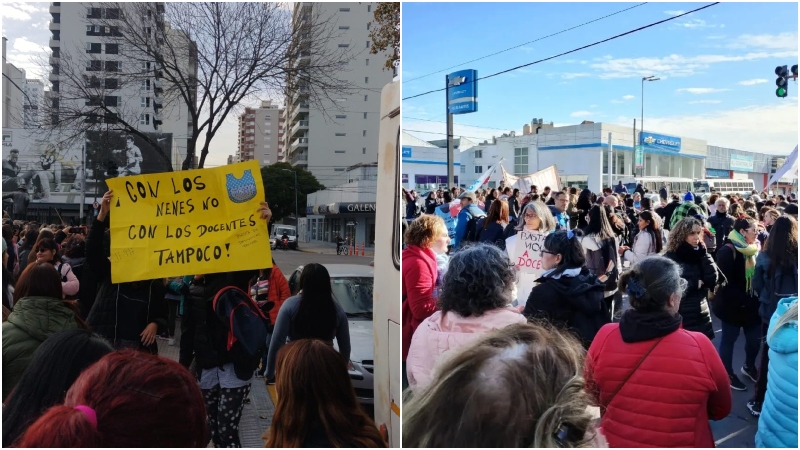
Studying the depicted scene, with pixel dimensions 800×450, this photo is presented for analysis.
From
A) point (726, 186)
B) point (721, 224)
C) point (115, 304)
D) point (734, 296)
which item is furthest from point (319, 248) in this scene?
point (726, 186)

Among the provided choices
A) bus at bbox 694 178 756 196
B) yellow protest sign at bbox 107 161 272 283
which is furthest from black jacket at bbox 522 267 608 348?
bus at bbox 694 178 756 196

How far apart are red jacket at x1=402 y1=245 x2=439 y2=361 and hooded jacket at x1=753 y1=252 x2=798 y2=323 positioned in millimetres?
2749

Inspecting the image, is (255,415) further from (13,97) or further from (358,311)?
(13,97)

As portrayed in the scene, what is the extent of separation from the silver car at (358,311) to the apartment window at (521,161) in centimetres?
3814

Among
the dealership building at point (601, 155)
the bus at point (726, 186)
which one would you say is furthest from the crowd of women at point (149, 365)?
the dealership building at point (601, 155)

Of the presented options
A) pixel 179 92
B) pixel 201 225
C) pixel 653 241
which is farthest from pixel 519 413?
pixel 653 241

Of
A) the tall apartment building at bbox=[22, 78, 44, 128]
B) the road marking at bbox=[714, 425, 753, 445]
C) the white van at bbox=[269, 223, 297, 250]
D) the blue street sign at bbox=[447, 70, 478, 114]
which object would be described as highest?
the blue street sign at bbox=[447, 70, 478, 114]

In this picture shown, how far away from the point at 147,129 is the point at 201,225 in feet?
2.67

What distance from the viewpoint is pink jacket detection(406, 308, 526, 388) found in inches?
113

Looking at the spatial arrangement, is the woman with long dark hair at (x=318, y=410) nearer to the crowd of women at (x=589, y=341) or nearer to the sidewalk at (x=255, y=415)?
the crowd of women at (x=589, y=341)

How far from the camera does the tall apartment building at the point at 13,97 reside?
170 inches

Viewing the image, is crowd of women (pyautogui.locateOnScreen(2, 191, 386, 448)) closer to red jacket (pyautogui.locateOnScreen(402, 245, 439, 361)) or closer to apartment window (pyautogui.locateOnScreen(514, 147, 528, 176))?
red jacket (pyautogui.locateOnScreen(402, 245, 439, 361))

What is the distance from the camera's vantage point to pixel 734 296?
5.68 meters

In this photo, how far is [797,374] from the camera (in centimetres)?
277
